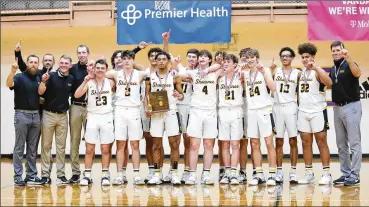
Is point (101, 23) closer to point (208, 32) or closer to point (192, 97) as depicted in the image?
point (208, 32)

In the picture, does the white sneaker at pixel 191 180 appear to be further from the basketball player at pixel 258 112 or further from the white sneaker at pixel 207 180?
the basketball player at pixel 258 112

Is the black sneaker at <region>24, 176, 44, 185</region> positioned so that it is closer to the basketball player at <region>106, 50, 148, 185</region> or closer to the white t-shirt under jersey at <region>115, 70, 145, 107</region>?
the basketball player at <region>106, 50, 148, 185</region>

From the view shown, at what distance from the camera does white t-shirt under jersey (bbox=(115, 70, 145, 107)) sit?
26.0 feet

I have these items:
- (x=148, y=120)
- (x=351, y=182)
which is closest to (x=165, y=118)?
(x=148, y=120)

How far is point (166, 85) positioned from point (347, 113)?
8.66 ft

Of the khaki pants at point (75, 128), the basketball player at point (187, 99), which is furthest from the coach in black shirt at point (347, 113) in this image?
the khaki pants at point (75, 128)

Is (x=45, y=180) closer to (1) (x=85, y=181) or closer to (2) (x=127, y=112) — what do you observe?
(1) (x=85, y=181)

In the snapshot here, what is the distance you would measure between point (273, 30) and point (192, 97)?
590 cm

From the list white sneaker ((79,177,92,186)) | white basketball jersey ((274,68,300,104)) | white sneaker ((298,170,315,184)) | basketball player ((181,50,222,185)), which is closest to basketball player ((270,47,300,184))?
white basketball jersey ((274,68,300,104))

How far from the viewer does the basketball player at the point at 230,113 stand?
796 centimetres

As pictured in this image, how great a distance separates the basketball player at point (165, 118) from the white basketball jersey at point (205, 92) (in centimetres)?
23

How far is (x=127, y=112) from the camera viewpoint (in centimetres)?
790

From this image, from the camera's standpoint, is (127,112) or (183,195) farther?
(127,112)

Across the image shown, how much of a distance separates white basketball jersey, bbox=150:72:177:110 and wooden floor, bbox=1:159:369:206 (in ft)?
4.05
